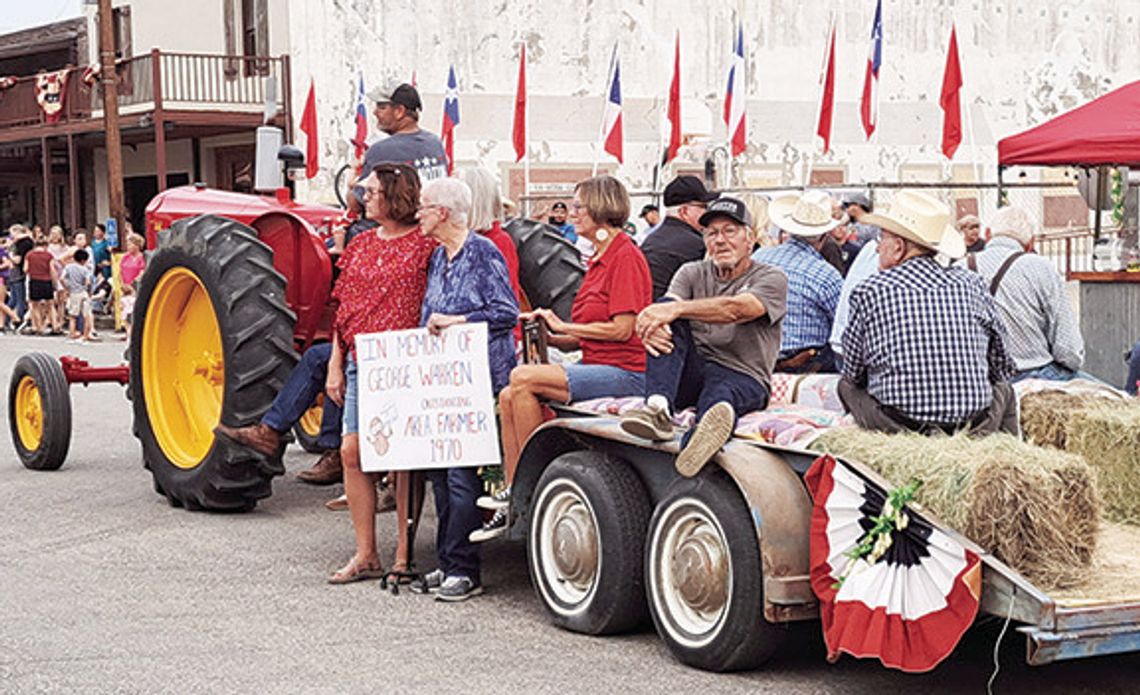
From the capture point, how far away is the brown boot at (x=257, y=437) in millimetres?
9086

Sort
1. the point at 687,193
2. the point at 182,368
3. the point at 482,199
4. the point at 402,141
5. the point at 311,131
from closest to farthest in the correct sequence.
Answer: the point at 482,199 < the point at 402,141 < the point at 687,193 < the point at 182,368 < the point at 311,131

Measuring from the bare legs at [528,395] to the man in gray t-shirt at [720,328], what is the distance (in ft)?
2.12

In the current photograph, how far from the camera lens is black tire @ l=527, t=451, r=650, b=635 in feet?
21.9

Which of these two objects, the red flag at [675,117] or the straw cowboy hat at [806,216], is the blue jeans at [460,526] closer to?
the straw cowboy hat at [806,216]

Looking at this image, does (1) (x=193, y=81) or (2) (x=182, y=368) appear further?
(1) (x=193, y=81)

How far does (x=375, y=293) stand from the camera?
26.4ft

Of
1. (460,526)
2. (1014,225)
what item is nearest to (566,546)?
(460,526)

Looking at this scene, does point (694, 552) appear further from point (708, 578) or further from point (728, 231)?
point (728, 231)

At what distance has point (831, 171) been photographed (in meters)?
32.6

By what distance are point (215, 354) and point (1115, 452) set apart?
5602 millimetres

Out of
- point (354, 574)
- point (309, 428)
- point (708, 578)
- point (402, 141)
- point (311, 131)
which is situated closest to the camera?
point (708, 578)

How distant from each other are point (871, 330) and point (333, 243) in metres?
4.76

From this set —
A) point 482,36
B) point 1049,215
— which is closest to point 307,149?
point 482,36

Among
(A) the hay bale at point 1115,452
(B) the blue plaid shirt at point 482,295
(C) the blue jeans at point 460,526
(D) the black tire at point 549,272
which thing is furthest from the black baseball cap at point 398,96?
(A) the hay bale at point 1115,452
